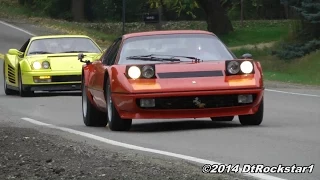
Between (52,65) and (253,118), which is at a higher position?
(253,118)

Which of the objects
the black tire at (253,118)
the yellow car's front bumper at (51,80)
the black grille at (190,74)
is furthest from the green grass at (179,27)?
the black grille at (190,74)

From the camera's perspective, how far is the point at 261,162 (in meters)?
9.48

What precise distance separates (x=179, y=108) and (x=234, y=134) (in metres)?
0.84

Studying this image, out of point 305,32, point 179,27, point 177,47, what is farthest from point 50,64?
point 179,27

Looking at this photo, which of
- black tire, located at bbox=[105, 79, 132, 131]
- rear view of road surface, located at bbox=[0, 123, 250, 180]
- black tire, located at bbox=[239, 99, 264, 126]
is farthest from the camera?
black tire, located at bbox=[239, 99, 264, 126]

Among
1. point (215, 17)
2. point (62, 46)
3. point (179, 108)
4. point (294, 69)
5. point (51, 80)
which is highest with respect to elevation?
point (179, 108)

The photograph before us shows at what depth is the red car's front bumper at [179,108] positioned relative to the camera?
1267 cm

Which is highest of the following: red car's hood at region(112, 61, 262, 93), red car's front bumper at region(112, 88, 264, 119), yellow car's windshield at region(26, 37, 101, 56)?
red car's hood at region(112, 61, 262, 93)

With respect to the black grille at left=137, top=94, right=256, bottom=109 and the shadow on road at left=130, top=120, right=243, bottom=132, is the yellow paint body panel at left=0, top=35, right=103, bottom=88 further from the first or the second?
the black grille at left=137, top=94, right=256, bottom=109

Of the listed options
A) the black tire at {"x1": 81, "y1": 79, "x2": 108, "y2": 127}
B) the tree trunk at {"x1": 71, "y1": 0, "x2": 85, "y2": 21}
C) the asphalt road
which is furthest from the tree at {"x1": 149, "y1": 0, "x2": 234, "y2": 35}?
the black tire at {"x1": 81, "y1": 79, "x2": 108, "y2": 127}

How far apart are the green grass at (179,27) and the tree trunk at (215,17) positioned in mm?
513

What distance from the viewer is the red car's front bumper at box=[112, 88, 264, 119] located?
12672 mm

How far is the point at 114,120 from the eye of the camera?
520 inches

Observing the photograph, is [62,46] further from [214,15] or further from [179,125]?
[214,15]
